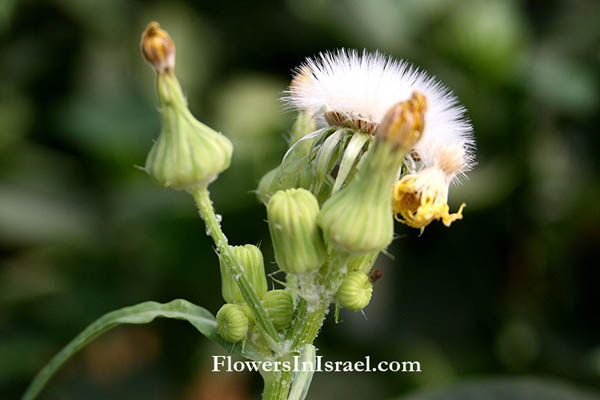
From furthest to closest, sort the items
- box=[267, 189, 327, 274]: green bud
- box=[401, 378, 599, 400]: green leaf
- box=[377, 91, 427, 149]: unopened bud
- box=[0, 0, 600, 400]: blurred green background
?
box=[0, 0, 600, 400]: blurred green background → box=[401, 378, 599, 400]: green leaf → box=[267, 189, 327, 274]: green bud → box=[377, 91, 427, 149]: unopened bud

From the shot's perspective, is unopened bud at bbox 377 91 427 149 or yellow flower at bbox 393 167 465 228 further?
yellow flower at bbox 393 167 465 228

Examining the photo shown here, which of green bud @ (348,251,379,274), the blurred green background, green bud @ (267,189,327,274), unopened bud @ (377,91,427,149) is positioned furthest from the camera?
the blurred green background

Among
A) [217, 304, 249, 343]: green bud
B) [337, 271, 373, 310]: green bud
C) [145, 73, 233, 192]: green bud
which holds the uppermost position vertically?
[145, 73, 233, 192]: green bud

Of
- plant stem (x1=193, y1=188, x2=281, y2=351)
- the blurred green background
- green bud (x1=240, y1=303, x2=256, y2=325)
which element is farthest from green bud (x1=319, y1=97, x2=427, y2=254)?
the blurred green background

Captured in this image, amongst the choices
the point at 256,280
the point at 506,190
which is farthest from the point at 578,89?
the point at 256,280

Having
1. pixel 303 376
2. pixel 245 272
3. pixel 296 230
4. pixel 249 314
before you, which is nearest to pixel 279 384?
pixel 303 376

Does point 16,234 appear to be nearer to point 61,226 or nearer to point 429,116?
point 61,226

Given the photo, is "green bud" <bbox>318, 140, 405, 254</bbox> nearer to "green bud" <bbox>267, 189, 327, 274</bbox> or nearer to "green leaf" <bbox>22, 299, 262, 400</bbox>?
"green bud" <bbox>267, 189, 327, 274</bbox>
